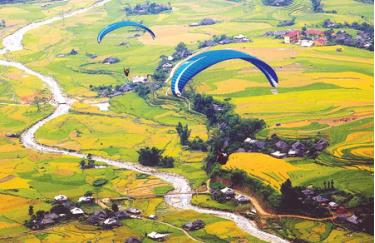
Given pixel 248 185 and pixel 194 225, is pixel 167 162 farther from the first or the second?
pixel 194 225

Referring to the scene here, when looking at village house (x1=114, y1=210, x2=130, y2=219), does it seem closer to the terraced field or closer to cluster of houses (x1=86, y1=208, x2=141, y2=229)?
cluster of houses (x1=86, y1=208, x2=141, y2=229)

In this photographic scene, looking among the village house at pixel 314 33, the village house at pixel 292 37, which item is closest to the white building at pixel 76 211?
the village house at pixel 292 37

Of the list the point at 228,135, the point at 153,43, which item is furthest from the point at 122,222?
the point at 153,43

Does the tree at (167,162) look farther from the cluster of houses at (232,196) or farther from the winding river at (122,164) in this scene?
the cluster of houses at (232,196)

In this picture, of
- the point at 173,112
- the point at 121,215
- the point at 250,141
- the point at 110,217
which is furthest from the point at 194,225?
the point at 173,112

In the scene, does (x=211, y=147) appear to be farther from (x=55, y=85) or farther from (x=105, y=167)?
(x=55, y=85)
